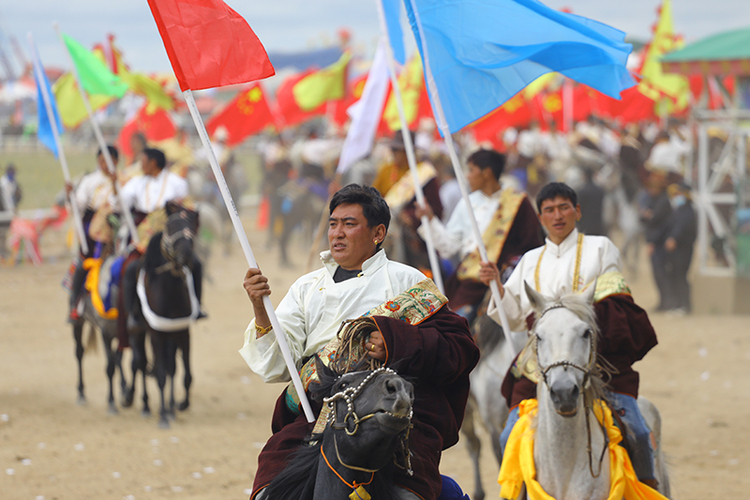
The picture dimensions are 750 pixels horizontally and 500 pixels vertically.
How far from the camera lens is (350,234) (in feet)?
10.7

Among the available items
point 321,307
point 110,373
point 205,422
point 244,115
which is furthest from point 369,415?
point 244,115

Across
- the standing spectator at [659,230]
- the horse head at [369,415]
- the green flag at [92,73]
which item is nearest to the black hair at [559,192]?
the horse head at [369,415]

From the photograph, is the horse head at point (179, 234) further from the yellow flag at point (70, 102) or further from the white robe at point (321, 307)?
the white robe at point (321, 307)

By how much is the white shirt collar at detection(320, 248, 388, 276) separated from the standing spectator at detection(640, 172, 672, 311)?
11.0 meters

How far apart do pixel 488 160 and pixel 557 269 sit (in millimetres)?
1824

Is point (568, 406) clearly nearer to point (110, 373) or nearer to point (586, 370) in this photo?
point (586, 370)

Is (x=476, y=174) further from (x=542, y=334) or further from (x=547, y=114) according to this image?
(x=547, y=114)

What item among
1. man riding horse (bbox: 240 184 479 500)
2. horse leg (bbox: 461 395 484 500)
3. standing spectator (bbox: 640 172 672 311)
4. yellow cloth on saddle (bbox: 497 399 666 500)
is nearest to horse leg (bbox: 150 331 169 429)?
horse leg (bbox: 461 395 484 500)

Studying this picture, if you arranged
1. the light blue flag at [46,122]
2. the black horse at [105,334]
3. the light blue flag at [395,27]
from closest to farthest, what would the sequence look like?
the light blue flag at [395,27], the black horse at [105,334], the light blue flag at [46,122]

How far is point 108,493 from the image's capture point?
239 inches

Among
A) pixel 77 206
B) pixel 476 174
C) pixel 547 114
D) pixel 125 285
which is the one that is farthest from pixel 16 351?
pixel 547 114

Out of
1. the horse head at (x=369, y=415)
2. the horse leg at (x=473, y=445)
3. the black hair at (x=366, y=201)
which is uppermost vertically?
the black hair at (x=366, y=201)

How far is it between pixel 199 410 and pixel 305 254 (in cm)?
1166

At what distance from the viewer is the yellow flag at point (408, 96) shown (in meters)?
13.4
